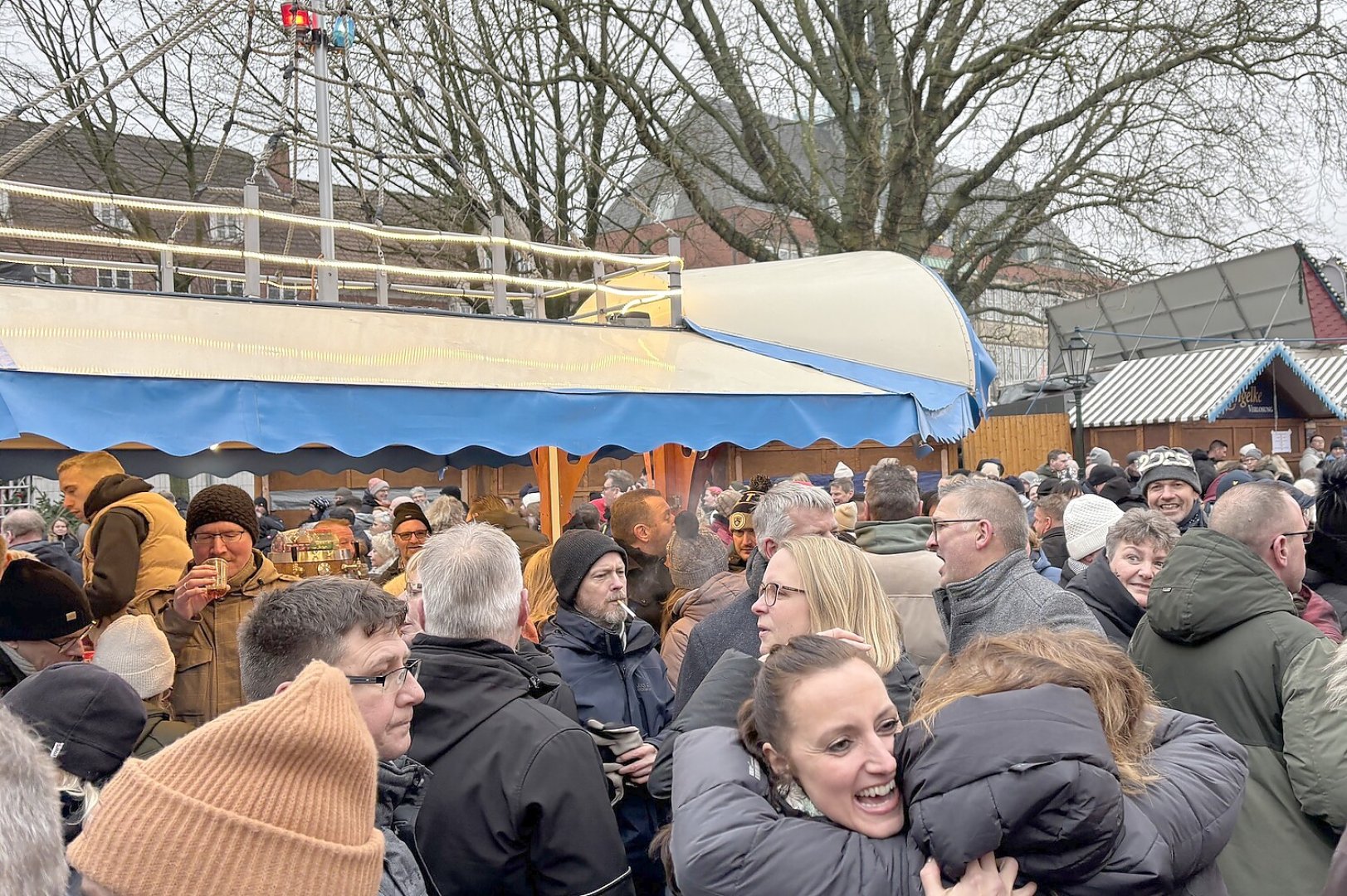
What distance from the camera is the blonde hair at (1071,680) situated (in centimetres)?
162

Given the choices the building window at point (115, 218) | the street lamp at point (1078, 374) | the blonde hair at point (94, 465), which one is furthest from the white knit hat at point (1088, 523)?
the building window at point (115, 218)

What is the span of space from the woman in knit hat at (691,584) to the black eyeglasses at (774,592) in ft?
4.03

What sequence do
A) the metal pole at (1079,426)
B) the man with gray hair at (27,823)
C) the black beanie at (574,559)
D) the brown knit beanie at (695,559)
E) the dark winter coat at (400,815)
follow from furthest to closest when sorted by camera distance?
the metal pole at (1079,426), the brown knit beanie at (695,559), the black beanie at (574,559), the dark winter coat at (400,815), the man with gray hair at (27,823)

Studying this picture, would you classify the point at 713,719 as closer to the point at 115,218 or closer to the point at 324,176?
the point at 324,176

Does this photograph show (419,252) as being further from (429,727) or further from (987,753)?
(987,753)

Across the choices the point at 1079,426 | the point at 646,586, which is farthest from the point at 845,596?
the point at 1079,426

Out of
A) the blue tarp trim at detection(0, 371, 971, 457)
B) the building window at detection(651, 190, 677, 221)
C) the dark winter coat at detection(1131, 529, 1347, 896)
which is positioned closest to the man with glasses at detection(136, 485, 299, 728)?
the blue tarp trim at detection(0, 371, 971, 457)

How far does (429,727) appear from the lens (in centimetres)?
234

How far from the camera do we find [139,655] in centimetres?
309

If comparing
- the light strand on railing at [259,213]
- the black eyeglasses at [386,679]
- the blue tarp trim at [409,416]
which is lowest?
the black eyeglasses at [386,679]

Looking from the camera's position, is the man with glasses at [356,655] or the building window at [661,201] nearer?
the man with glasses at [356,655]

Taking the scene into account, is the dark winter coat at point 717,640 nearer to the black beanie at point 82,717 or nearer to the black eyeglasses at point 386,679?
the black eyeglasses at point 386,679

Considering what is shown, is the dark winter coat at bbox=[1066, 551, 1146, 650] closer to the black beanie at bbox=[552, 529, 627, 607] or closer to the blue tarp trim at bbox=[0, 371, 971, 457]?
the black beanie at bbox=[552, 529, 627, 607]

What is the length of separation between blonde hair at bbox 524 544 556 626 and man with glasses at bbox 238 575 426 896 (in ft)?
6.01
